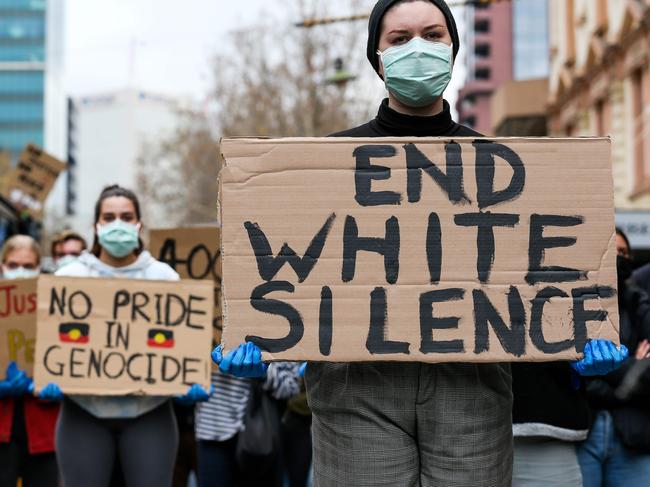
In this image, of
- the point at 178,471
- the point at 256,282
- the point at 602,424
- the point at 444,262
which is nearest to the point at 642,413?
the point at 602,424

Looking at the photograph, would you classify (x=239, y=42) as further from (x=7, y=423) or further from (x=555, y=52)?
(x=7, y=423)

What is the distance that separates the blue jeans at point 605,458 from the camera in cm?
409

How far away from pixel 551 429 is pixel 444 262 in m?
1.31

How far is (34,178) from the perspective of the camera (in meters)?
10.4

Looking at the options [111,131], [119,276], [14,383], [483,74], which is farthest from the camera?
[111,131]

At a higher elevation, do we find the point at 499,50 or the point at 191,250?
the point at 499,50

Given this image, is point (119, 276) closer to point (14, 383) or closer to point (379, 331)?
point (14, 383)

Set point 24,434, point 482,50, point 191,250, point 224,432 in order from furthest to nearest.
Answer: point 482,50 → point 191,250 → point 224,432 → point 24,434

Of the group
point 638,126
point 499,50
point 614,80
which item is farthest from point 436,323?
point 499,50

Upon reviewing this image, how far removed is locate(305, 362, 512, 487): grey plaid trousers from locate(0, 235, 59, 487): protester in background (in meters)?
2.77

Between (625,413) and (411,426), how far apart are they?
5.66 ft

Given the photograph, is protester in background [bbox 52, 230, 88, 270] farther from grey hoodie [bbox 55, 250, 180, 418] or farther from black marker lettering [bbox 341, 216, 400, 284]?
black marker lettering [bbox 341, 216, 400, 284]

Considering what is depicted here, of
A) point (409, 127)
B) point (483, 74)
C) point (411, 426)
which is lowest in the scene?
point (411, 426)

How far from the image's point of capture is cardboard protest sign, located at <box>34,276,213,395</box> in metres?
4.45
